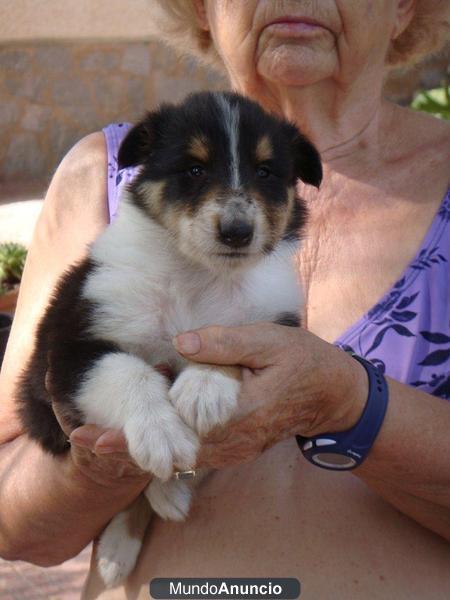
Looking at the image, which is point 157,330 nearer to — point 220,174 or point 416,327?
point 220,174

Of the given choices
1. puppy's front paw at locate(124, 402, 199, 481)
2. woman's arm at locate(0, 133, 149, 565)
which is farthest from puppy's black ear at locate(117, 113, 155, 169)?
puppy's front paw at locate(124, 402, 199, 481)

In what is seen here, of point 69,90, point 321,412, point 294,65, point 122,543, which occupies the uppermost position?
point 294,65

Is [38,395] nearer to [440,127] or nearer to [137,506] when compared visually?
[137,506]

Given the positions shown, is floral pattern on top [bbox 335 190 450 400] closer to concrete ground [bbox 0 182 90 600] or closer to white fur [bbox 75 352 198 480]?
white fur [bbox 75 352 198 480]

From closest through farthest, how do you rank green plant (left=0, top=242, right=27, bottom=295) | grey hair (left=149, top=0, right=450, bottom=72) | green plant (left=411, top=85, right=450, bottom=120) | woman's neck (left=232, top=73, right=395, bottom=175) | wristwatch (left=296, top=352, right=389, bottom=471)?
1. wristwatch (left=296, top=352, right=389, bottom=471)
2. woman's neck (left=232, top=73, right=395, bottom=175)
3. grey hair (left=149, top=0, right=450, bottom=72)
4. green plant (left=0, top=242, right=27, bottom=295)
5. green plant (left=411, top=85, right=450, bottom=120)

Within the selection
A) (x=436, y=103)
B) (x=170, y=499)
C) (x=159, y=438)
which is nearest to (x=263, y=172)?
(x=159, y=438)

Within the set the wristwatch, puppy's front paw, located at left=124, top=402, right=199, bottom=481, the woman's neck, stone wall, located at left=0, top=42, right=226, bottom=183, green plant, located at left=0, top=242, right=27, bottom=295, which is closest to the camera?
puppy's front paw, located at left=124, top=402, right=199, bottom=481

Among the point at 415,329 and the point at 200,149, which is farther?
the point at 415,329

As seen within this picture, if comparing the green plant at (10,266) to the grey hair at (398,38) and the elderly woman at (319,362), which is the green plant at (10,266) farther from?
the elderly woman at (319,362)
